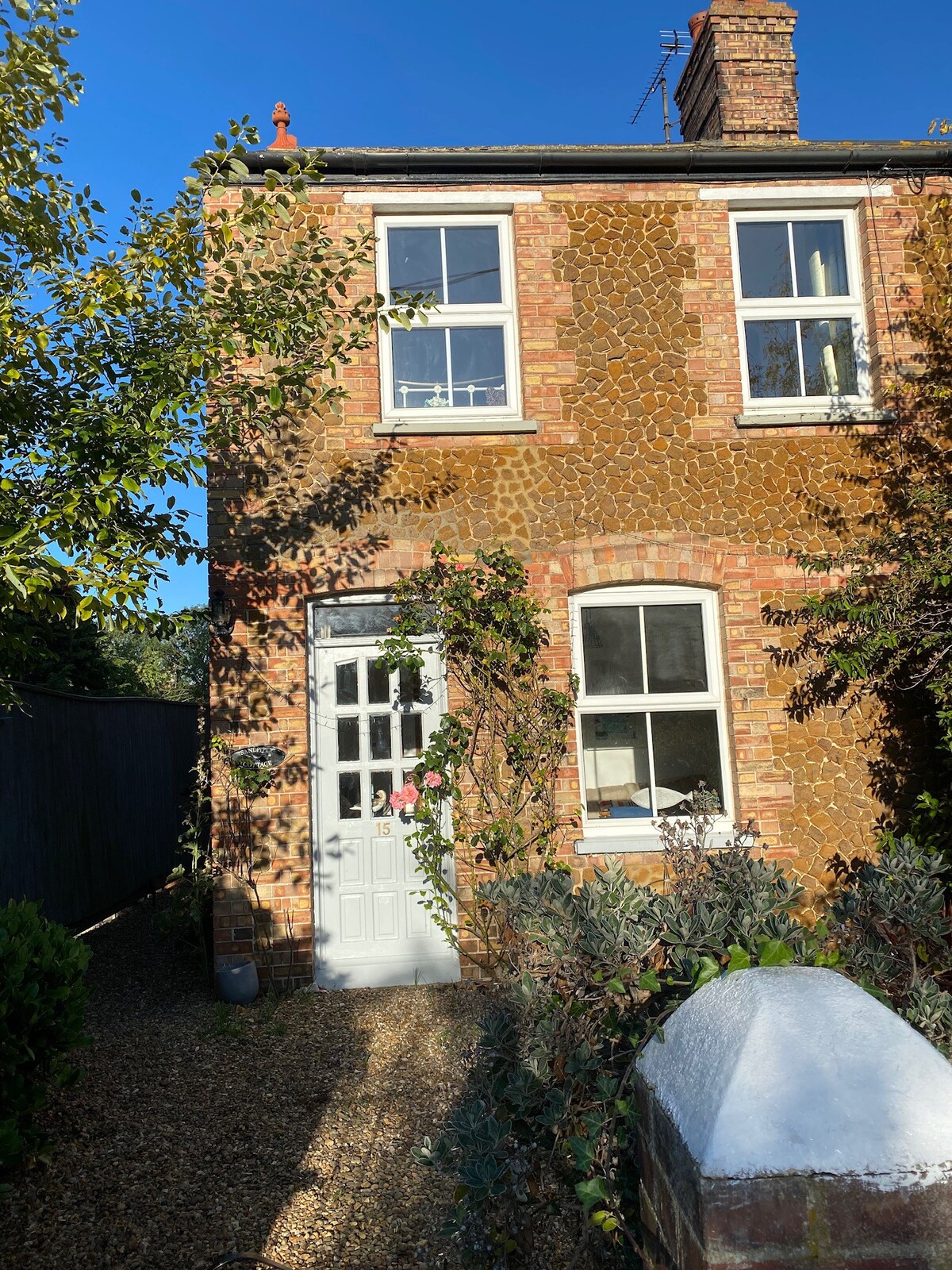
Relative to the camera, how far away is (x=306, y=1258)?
3246 mm

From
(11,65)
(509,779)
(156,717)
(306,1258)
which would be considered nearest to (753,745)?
(509,779)

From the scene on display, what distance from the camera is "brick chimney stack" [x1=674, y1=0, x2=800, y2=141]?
320 inches

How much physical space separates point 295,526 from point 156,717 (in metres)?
5.75

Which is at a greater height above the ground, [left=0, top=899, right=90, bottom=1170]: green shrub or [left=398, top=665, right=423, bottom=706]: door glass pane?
[left=398, top=665, right=423, bottom=706]: door glass pane

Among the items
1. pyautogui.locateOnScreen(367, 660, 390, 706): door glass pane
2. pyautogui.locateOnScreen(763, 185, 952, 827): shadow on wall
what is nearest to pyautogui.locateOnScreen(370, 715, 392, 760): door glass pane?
pyautogui.locateOnScreen(367, 660, 390, 706): door glass pane

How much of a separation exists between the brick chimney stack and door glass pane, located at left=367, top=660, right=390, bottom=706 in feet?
18.1

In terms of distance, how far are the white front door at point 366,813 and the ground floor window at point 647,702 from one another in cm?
119

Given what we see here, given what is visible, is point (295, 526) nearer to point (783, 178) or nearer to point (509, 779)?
point (509, 779)

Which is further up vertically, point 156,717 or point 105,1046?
point 156,717

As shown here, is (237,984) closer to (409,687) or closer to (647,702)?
(409,687)

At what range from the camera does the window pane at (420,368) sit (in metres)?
7.06

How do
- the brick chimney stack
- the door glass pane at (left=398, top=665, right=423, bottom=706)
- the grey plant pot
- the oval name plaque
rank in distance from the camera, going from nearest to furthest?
1. the grey plant pot
2. the oval name plaque
3. the door glass pane at (left=398, top=665, right=423, bottom=706)
4. the brick chimney stack

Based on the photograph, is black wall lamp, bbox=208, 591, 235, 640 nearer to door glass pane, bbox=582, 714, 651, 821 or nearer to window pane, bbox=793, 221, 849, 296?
door glass pane, bbox=582, 714, 651, 821

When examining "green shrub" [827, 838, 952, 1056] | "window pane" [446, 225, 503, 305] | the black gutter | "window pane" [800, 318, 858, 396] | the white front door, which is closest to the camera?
"green shrub" [827, 838, 952, 1056]
